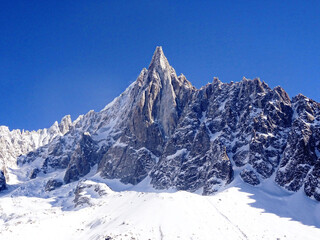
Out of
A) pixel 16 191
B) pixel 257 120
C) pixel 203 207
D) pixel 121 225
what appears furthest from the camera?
pixel 16 191

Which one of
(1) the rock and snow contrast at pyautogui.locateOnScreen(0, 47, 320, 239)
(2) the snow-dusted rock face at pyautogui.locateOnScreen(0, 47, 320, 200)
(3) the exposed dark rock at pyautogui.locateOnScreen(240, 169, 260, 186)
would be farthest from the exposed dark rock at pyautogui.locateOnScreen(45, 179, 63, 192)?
→ (3) the exposed dark rock at pyautogui.locateOnScreen(240, 169, 260, 186)

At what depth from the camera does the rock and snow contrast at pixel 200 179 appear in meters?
71.8

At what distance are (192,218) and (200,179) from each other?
58831 mm

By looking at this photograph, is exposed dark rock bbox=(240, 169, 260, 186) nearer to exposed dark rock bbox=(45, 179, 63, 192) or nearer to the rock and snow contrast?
the rock and snow contrast

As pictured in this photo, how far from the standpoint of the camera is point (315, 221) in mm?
79250

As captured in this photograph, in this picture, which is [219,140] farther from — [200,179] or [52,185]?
[52,185]

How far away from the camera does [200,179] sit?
128500mm

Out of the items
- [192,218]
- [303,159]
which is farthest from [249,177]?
[192,218]

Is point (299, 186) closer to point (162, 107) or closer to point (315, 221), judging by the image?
point (315, 221)

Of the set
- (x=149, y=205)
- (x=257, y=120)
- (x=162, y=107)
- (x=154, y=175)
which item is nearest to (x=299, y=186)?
(x=257, y=120)

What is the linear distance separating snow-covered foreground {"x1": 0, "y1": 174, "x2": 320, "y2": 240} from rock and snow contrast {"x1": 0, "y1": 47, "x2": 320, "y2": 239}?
0.90ft

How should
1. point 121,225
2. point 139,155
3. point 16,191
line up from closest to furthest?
point 121,225 < point 139,155 < point 16,191

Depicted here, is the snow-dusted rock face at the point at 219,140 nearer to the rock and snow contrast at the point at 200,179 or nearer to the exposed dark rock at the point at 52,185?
the rock and snow contrast at the point at 200,179

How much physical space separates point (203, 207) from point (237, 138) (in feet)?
197
